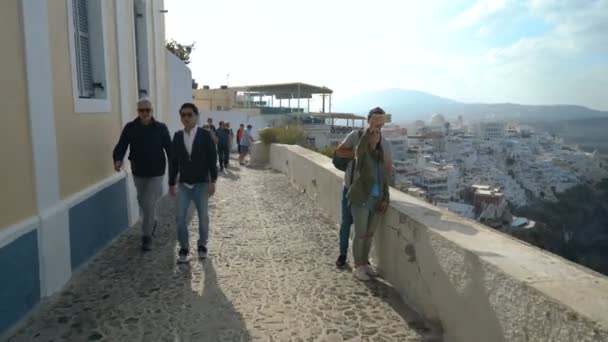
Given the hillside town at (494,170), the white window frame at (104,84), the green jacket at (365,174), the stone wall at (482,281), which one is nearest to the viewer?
the stone wall at (482,281)

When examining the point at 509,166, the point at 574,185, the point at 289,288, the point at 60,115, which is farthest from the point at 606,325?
the point at 509,166

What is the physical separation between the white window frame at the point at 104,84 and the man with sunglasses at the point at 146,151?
19.3 inches

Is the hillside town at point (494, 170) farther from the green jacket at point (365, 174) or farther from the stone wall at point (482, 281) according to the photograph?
the stone wall at point (482, 281)

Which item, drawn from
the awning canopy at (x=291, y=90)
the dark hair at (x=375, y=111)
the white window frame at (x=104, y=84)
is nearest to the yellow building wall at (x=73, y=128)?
the white window frame at (x=104, y=84)

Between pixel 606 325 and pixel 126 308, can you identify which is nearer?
pixel 606 325

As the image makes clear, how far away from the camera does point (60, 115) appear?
4.17 meters

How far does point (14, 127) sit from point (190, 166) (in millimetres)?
1687

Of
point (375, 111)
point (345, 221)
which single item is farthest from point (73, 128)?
point (375, 111)

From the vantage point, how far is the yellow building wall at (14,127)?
3.12m

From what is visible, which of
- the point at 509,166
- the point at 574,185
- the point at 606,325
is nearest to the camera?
the point at 606,325

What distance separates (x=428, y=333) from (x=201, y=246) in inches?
108

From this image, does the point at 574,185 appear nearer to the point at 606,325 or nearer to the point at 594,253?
the point at 594,253

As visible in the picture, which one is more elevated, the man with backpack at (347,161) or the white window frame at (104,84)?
the white window frame at (104,84)

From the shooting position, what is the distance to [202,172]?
15.2 feet
